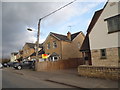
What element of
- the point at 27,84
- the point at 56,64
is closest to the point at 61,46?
the point at 56,64

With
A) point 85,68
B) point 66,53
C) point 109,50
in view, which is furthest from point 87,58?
Answer: point 66,53

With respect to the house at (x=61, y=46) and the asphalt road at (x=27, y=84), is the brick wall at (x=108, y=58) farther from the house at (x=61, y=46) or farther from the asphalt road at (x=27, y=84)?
the house at (x=61, y=46)

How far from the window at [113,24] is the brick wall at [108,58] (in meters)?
2.01

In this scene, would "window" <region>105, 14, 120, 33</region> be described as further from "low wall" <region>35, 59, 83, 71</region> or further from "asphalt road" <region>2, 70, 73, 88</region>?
"low wall" <region>35, 59, 83, 71</region>

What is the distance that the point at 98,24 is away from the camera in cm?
1420

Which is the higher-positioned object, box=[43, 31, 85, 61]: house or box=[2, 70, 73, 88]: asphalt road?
box=[43, 31, 85, 61]: house

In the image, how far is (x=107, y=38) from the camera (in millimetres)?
13203

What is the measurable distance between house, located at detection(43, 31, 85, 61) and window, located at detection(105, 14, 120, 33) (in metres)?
15.0

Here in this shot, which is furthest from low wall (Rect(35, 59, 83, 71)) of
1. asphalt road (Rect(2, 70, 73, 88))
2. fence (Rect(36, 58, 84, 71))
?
asphalt road (Rect(2, 70, 73, 88))

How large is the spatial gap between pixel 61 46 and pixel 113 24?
50.6 feet

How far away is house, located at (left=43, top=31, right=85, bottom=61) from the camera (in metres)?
27.5

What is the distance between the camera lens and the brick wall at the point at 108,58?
12539 millimetres

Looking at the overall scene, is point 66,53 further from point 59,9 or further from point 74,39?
point 59,9

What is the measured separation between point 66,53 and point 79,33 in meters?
7.21
